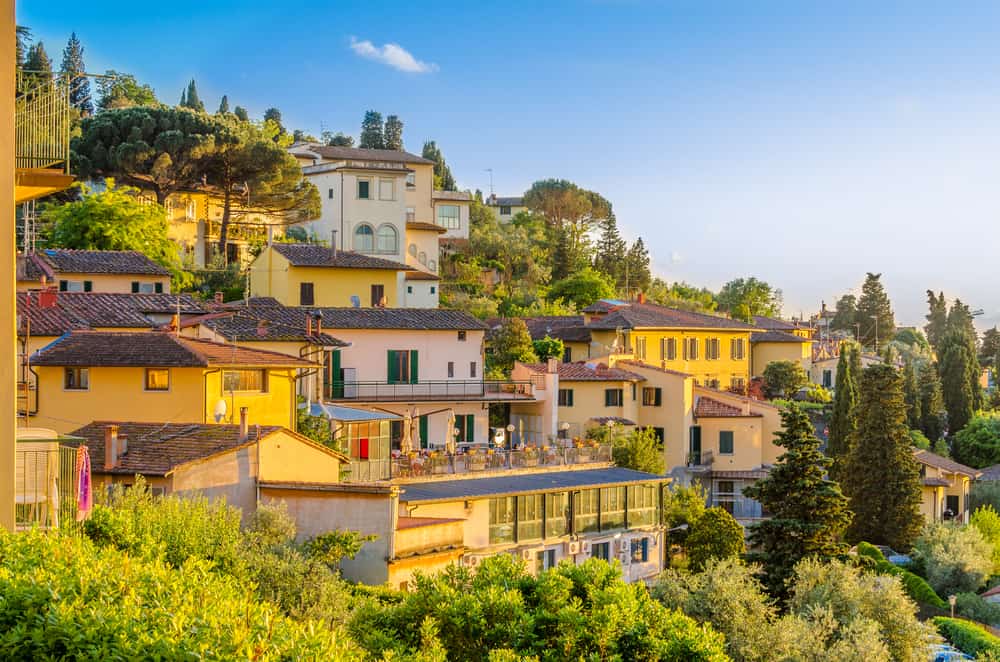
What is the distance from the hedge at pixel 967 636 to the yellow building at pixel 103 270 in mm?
30884

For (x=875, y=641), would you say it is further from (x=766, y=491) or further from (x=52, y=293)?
(x=52, y=293)

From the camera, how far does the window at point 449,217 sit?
7619cm

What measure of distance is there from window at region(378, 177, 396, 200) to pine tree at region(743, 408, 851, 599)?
31372mm

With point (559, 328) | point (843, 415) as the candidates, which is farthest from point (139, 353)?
point (843, 415)

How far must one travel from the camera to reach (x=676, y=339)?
60.5 metres

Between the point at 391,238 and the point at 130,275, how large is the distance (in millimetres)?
19984

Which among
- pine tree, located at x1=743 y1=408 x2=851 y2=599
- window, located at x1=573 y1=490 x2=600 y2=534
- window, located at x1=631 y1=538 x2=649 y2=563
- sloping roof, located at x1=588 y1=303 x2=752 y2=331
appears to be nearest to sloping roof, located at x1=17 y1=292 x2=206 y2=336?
window, located at x1=573 y1=490 x2=600 y2=534

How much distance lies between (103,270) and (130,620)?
40122 mm

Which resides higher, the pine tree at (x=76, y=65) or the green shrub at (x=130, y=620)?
the pine tree at (x=76, y=65)

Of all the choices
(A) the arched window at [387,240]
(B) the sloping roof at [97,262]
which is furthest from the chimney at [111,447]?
(A) the arched window at [387,240]

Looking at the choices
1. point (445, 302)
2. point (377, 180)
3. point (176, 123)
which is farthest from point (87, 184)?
point (445, 302)

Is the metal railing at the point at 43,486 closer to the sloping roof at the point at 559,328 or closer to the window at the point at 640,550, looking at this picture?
the window at the point at 640,550

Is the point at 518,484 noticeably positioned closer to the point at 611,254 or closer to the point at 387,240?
the point at 387,240

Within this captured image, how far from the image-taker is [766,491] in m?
38.3
